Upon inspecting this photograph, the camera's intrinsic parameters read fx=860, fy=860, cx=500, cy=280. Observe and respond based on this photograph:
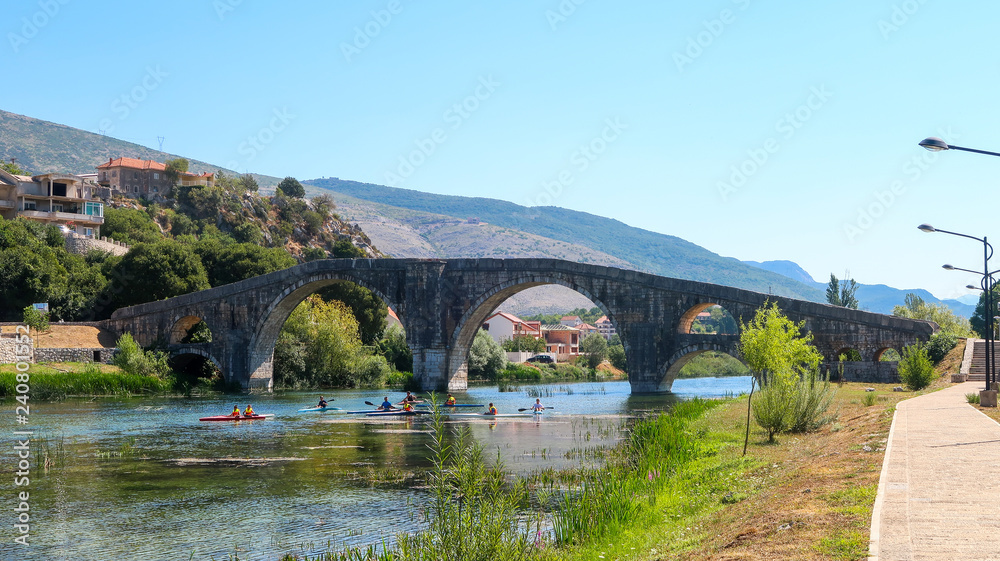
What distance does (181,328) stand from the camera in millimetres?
57312

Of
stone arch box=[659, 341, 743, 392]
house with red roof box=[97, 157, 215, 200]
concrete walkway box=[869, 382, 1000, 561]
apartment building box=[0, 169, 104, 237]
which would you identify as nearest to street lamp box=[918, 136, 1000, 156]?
concrete walkway box=[869, 382, 1000, 561]

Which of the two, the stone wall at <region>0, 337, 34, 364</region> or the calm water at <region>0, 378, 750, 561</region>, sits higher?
the stone wall at <region>0, 337, 34, 364</region>

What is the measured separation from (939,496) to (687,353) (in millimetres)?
37845

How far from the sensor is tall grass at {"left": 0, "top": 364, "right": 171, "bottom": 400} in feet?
139

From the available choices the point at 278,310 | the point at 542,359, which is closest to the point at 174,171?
the point at 542,359

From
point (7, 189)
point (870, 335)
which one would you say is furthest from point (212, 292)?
point (870, 335)

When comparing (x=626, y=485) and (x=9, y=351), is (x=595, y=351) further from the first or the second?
(x=626, y=485)

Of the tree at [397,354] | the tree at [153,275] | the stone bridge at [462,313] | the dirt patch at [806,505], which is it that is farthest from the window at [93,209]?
the dirt patch at [806,505]

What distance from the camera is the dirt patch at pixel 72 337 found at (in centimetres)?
4881

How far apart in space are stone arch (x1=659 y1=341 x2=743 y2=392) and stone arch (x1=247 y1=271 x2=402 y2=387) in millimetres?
16725

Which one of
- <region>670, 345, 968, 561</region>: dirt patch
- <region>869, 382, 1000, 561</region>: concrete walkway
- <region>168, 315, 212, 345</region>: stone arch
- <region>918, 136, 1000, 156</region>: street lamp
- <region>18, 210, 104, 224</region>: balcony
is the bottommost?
<region>670, 345, 968, 561</region>: dirt patch

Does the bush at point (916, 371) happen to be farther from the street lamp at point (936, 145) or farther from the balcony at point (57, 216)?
the balcony at point (57, 216)

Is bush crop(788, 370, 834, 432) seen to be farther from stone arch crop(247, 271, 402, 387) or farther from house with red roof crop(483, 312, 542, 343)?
house with red roof crop(483, 312, 542, 343)

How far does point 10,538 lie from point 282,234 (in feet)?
290
